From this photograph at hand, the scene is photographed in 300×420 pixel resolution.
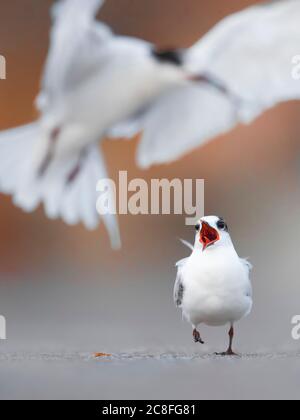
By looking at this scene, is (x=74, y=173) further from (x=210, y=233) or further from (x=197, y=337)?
(x=197, y=337)

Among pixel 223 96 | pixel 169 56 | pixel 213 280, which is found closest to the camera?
pixel 213 280

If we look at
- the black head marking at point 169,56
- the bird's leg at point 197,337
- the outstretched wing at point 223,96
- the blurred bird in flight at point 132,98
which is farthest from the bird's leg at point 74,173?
the bird's leg at point 197,337

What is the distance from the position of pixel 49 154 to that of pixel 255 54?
1.91 feet

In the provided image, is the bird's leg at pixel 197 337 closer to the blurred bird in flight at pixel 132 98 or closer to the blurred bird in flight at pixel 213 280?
the blurred bird in flight at pixel 213 280

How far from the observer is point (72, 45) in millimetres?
1778

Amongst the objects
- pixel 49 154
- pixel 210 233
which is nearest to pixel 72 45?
pixel 49 154

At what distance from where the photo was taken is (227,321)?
69.1 inches

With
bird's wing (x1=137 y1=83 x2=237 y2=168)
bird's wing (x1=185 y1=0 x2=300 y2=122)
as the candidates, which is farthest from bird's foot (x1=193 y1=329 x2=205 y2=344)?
bird's wing (x1=185 y1=0 x2=300 y2=122)

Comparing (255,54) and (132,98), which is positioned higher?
(255,54)

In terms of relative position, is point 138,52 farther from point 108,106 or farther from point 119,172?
point 119,172

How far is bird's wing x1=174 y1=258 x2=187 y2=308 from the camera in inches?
69.3

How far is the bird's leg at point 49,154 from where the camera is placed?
1.91 m

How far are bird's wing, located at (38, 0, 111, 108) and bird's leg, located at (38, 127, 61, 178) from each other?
8 cm
